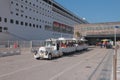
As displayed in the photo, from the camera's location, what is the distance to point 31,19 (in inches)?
2266

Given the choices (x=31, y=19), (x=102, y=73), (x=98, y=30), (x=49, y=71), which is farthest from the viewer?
(x=98, y=30)

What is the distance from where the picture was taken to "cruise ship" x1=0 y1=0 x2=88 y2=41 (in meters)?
46.7

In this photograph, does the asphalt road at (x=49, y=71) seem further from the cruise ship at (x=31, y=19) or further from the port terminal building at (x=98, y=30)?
the port terminal building at (x=98, y=30)

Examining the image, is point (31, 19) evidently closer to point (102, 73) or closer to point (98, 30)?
point (98, 30)

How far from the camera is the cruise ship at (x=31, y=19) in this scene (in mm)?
46719

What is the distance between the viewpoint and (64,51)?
24656mm

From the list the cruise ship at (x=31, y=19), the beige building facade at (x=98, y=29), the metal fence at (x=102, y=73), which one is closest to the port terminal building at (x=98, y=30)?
the beige building facade at (x=98, y=29)

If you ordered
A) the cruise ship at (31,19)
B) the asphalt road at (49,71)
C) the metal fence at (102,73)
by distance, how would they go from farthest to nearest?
the cruise ship at (31,19) < the metal fence at (102,73) < the asphalt road at (49,71)

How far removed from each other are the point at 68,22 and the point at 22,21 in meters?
41.1

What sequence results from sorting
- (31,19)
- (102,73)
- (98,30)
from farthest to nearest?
(98,30)
(31,19)
(102,73)

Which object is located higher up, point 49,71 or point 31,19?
point 31,19

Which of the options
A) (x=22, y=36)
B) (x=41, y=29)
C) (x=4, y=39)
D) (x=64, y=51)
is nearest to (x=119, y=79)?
(x=64, y=51)

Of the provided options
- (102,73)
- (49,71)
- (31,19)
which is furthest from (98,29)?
(49,71)

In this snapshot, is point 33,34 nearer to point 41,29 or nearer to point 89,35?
point 41,29
